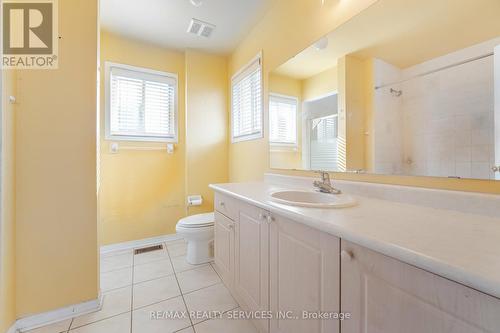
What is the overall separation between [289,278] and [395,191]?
26.5 inches

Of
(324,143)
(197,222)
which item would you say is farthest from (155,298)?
(324,143)

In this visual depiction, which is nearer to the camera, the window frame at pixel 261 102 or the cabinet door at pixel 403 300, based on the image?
the cabinet door at pixel 403 300

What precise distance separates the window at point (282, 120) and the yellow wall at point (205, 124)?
3.56ft

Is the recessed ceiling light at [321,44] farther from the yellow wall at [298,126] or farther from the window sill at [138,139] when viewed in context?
the window sill at [138,139]

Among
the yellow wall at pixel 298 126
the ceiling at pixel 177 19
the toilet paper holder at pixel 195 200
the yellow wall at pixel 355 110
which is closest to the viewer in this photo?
the yellow wall at pixel 355 110

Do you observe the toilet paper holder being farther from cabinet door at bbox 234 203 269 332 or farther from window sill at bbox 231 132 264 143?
cabinet door at bbox 234 203 269 332

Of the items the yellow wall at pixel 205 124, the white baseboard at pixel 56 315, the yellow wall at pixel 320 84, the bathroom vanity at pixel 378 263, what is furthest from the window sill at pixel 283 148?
the white baseboard at pixel 56 315

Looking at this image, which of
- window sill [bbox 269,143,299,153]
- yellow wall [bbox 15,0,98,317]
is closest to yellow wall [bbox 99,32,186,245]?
yellow wall [bbox 15,0,98,317]

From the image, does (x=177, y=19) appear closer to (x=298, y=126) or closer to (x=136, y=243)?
(x=298, y=126)

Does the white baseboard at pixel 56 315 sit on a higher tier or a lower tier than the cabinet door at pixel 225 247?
lower

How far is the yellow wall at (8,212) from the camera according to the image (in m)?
1.10

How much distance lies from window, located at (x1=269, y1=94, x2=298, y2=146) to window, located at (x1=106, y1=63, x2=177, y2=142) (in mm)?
1430

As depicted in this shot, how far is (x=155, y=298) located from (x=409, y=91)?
210cm

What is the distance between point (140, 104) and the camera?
2.49 meters
